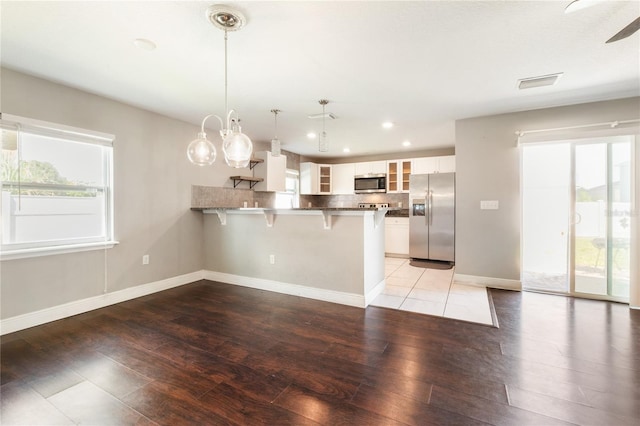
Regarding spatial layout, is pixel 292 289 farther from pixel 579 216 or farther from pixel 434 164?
pixel 434 164

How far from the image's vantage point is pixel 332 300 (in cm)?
332

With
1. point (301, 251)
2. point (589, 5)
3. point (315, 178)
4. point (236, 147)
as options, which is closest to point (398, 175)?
point (315, 178)

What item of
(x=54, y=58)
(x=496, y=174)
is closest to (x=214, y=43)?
(x=54, y=58)

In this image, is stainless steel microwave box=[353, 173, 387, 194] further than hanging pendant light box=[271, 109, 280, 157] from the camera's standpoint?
Yes

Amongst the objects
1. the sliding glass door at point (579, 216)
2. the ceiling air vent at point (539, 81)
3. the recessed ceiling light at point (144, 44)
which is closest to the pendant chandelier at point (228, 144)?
the recessed ceiling light at point (144, 44)

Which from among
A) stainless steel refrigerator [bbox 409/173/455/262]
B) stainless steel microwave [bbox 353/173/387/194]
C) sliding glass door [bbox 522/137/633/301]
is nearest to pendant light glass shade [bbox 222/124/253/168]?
sliding glass door [bbox 522/137/633/301]

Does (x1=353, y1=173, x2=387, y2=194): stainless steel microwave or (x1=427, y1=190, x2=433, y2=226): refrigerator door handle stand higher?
(x1=353, y1=173, x2=387, y2=194): stainless steel microwave

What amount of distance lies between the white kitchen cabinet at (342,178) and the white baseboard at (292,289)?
3.75m

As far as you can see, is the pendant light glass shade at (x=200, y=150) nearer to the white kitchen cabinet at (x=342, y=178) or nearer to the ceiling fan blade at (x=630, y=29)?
the ceiling fan blade at (x=630, y=29)

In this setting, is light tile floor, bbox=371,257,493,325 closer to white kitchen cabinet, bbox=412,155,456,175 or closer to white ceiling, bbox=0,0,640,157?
white kitchen cabinet, bbox=412,155,456,175

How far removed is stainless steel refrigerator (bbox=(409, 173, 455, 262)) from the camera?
213 inches

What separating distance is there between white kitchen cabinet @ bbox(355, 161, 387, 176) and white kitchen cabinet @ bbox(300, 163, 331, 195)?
2.61ft

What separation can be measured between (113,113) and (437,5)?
11.6 feet

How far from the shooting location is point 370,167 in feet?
22.1
